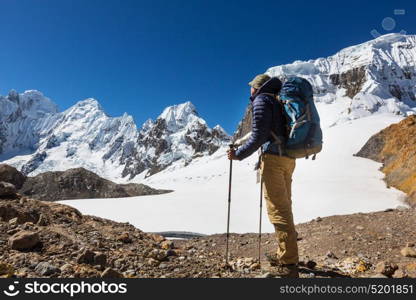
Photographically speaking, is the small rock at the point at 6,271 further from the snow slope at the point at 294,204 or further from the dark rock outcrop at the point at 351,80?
the dark rock outcrop at the point at 351,80

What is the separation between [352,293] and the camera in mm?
3736

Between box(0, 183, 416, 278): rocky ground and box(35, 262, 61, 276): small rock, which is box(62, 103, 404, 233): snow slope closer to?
box(0, 183, 416, 278): rocky ground

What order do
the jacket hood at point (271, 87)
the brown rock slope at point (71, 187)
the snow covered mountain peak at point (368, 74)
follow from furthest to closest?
the snow covered mountain peak at point (368, 74) → the brown rock slope at point (71, 187) → the jacket hood at point (271, 87)

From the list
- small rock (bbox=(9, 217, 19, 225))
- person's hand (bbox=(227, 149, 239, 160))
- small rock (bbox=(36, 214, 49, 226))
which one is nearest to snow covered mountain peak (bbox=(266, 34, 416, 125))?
person's hand (bbox=(227, 149, 239, 160))

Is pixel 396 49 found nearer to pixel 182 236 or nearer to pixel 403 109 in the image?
pixel 403 109

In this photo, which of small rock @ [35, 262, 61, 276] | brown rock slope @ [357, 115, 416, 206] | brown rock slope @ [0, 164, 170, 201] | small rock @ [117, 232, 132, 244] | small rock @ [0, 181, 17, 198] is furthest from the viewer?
brown rock slope @ [0, 164, 170, 201]

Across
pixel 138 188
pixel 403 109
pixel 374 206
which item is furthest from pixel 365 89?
pixel 374 206

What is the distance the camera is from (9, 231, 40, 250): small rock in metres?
4.78

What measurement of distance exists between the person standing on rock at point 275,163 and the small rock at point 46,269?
2668 millimetres

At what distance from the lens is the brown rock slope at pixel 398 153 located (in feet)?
55.2

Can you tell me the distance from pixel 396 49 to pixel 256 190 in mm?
134968

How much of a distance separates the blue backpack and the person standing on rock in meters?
0.14

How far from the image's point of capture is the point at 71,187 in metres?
31.9

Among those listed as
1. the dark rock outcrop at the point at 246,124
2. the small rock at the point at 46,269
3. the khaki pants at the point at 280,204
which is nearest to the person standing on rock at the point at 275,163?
the khaki pants at the point at 280,204
